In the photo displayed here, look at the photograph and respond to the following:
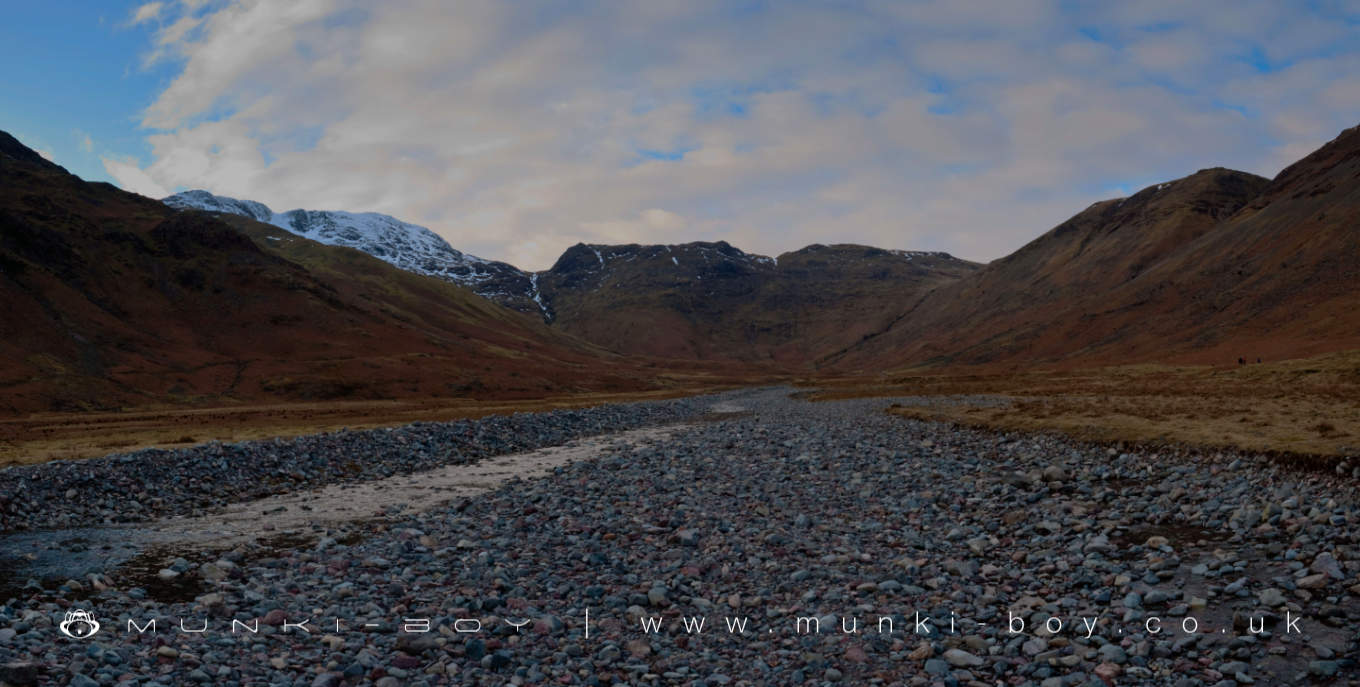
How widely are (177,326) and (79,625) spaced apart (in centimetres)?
12344

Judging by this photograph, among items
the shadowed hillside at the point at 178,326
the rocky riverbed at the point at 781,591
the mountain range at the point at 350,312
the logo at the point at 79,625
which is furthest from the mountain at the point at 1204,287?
the logo at the point at 79,625

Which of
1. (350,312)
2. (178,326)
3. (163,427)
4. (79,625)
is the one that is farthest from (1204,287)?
(178,326)

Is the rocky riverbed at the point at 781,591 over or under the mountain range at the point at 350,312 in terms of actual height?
under

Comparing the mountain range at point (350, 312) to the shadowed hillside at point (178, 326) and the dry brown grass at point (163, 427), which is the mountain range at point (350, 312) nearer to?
the shadowed hillside at point (178, 326)

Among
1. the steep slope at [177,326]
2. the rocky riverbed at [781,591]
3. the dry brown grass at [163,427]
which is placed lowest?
the rocky riverbed at [781,591]

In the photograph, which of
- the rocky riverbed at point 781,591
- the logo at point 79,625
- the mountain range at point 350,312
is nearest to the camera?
the rocky riverbed at point 781,591

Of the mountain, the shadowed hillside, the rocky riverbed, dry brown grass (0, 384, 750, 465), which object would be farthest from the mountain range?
the rocky riverbed

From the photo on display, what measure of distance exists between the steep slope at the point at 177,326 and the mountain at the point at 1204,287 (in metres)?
86.9

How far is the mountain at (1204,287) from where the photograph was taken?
325 ft

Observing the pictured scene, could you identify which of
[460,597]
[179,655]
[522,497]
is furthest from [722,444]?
[179,655]

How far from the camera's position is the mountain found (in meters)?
99.2

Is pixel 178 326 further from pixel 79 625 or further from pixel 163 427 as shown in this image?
pixel 79 625

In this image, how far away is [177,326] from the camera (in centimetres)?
11106

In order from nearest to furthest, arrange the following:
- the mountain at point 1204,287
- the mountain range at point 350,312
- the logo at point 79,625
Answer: the logo at point 79,625 → the mountain range at point 350,312 → the mountain at point 1204,287
